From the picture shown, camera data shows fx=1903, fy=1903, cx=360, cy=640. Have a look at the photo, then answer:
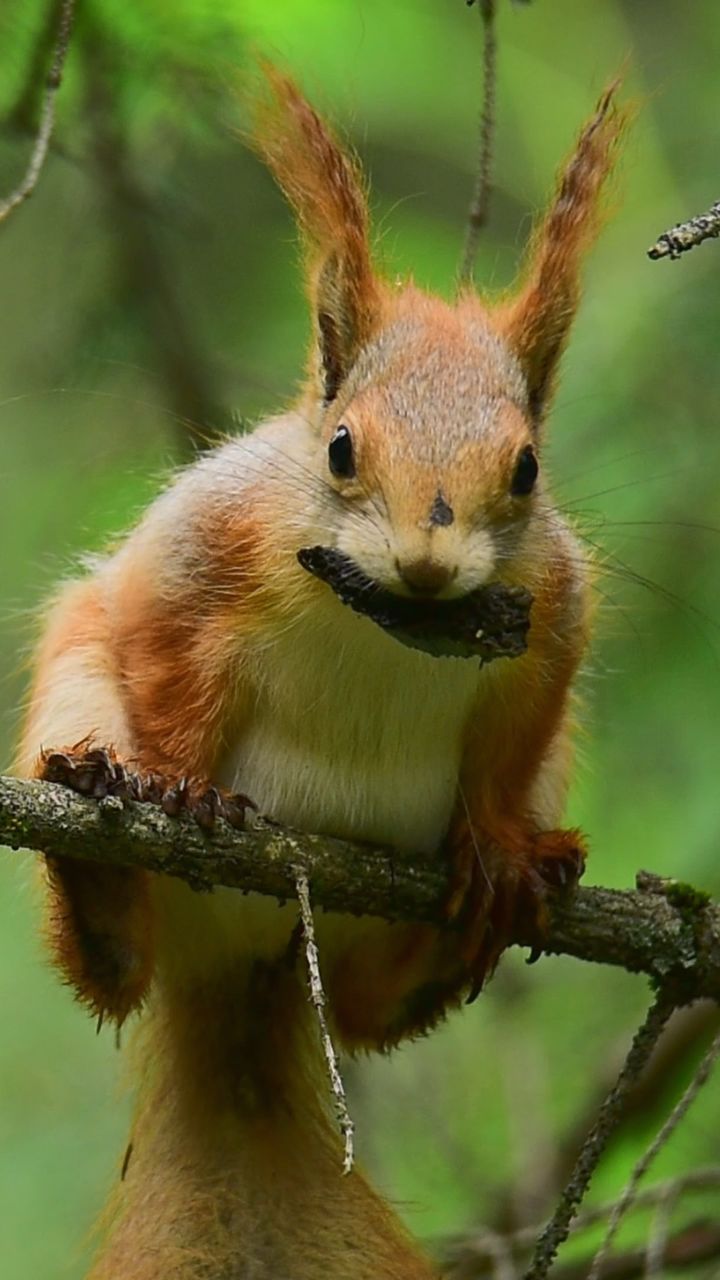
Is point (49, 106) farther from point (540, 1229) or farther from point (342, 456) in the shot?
point (540, 1229)

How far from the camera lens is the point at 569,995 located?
6.57 meters

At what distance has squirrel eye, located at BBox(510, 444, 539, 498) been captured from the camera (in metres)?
3.77

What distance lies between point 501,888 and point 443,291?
269cm

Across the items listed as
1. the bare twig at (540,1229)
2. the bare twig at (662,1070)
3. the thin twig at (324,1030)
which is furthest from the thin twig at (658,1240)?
the thin twig at (324,1030)

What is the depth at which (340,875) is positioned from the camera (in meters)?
3.95

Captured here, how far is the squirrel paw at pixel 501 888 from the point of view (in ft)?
14.0

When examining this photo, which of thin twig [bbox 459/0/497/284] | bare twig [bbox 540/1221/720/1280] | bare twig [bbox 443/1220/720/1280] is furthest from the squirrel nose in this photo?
bare twig [bbox 540/1221/720/1280]

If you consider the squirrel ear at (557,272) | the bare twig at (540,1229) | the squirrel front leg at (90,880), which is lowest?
the bare twig at (540,1229)

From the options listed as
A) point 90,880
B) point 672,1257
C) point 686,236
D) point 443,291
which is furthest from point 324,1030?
point 443,291

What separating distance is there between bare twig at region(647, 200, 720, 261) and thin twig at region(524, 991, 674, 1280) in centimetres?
169

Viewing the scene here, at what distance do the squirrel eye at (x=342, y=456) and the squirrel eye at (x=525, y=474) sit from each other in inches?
12.7

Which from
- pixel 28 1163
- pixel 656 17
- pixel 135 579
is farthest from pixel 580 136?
pixel 28 1163

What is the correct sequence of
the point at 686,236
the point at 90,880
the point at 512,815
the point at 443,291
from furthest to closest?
the point at 443,291
the point at 512,815
the point at 90,880
the point at 686,236

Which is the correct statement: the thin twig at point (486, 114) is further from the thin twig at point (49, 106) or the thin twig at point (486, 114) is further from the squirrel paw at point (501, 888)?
Answer: the squirrel paw at point (501, 888)
